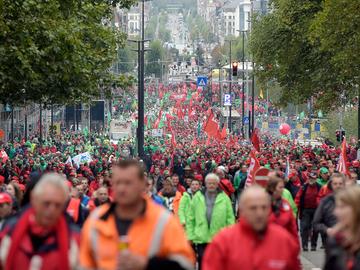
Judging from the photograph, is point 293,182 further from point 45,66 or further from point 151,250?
point 151,250

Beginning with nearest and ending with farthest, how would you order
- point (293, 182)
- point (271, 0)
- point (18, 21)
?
point (293, 182), point (18, 21), point (271, 0)

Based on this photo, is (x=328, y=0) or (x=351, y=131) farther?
(x=351, y=131)

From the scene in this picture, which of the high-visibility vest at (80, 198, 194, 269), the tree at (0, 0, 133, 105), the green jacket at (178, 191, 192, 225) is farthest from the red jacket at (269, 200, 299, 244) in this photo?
the tree at (0, 0, 133, 105)

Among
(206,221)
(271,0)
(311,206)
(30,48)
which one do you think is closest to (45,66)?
(30,48)

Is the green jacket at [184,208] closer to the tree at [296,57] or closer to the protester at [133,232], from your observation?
the protester at [133,232]

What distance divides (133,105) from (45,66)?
398ft

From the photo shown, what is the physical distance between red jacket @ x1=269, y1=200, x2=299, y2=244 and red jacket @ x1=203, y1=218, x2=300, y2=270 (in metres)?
3.58

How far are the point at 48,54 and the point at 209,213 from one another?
18465 mm

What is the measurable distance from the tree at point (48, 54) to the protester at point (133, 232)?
21133mm

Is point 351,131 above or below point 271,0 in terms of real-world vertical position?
below

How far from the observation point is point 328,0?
4241 cm

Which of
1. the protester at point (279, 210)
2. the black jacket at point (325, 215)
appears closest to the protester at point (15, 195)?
the protester at point (279, 210)

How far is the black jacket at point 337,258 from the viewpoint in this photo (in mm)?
8531

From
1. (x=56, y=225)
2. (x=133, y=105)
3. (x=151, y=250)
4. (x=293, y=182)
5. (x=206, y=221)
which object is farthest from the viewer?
(x=133, y=105)
